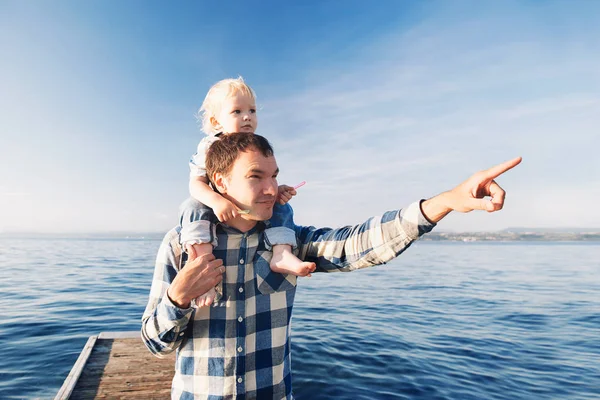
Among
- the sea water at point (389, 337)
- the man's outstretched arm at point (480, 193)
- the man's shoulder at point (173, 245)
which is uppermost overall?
the man's outstretched arm at point (480, 193)

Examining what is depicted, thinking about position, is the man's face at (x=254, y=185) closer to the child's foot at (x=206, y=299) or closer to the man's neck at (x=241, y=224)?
the man's neck at (x=241, y=224)

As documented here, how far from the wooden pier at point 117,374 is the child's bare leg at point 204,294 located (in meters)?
3.84

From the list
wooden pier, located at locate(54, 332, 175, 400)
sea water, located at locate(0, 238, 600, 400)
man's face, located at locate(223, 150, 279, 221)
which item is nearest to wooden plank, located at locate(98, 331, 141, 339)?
wooden pier, located at locate(54, 332, 175, 400)

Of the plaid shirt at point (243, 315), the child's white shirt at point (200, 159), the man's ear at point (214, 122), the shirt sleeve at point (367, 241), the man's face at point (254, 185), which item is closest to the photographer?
the shirt sleeve at point (367, 241)

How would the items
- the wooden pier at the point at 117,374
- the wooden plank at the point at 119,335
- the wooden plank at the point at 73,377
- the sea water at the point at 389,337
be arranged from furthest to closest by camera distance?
the sea water at the point at 389,337
the wooden plank at the point at 119,335
the wooden pier at the point at 117,374
the wooden plank at the point at 73,377

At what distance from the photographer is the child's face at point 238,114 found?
329 cm

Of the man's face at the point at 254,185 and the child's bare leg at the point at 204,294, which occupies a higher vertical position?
the man's face at the point at 254,185

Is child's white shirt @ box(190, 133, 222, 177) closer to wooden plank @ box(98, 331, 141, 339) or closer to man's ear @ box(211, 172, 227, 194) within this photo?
man's ear @ box(211, 172, 227, 194)

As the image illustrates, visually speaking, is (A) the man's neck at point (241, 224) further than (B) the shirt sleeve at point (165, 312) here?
Yes

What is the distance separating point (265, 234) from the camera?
7.32 ft

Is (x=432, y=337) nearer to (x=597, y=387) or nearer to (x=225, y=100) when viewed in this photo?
(x=597, y=387)

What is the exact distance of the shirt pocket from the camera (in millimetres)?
2180

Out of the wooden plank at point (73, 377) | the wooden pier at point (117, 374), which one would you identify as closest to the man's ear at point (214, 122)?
the wooden pier at point (117, 374)

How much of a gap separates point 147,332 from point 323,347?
7.87 meters
